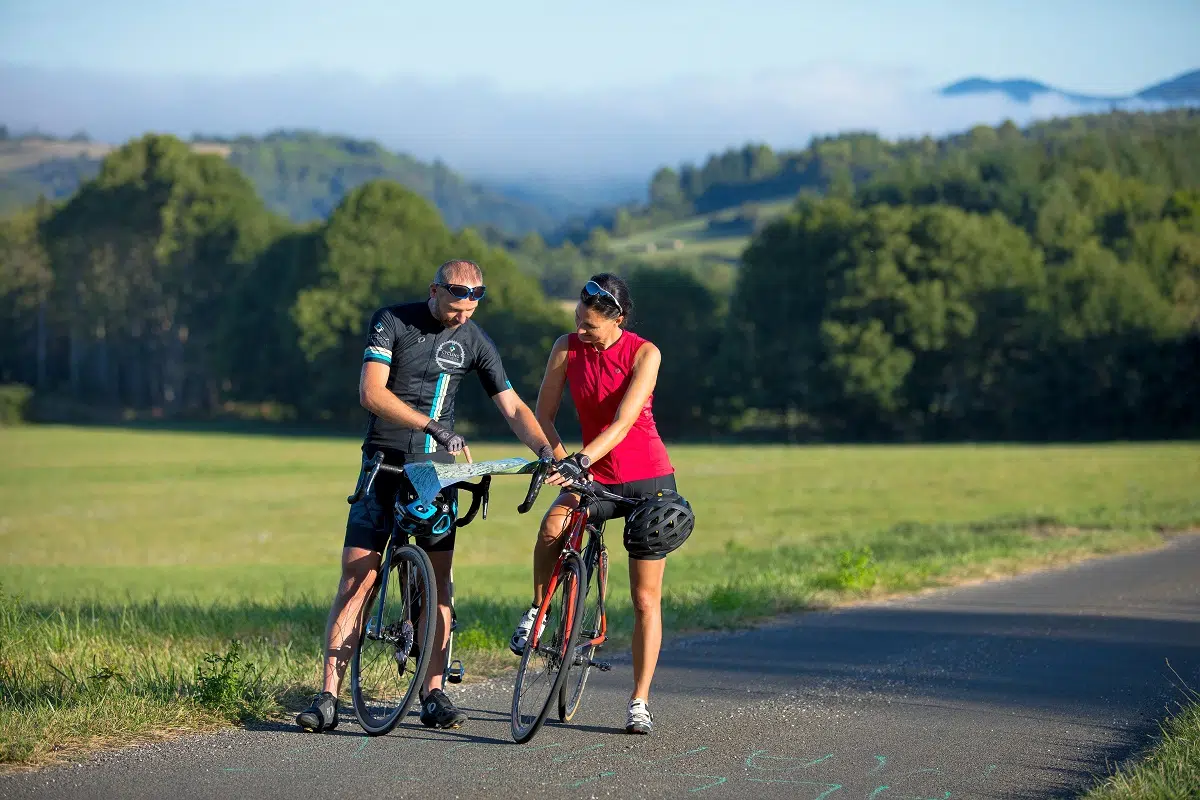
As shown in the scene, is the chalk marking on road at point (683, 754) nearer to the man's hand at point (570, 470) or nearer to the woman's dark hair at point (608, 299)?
the man's hand at point (570, 470)

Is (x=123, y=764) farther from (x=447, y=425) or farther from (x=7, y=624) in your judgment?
(x=7, y=624)

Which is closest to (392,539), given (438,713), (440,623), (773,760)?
(440,623)

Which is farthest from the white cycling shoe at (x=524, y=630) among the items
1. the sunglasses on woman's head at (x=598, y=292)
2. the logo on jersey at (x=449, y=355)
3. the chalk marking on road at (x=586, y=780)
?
the sunglasses on woman's head at (x=598, y=292)

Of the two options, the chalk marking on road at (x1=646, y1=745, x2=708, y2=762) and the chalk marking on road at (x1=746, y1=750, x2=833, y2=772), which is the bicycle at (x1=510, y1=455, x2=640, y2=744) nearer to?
the chalk marking on road at (x1=646, y1=745, x2=708, y2=762)

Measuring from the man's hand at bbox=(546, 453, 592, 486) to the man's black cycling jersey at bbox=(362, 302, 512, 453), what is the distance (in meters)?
0.68

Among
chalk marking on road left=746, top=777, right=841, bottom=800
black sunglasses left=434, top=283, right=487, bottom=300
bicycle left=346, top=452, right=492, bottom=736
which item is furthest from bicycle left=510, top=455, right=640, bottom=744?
chalk marking on road left=746, top=777, right=841, bottom=800

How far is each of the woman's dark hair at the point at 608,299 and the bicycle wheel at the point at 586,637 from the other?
3.74 feet

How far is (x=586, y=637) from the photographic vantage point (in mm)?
7098

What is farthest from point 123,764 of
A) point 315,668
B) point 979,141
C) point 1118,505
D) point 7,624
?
point 979,141

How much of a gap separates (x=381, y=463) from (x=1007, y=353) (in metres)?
74.5

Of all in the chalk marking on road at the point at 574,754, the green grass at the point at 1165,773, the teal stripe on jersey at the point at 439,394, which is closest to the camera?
the green grass at the point at 1165,773

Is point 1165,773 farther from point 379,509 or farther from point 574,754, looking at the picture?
point 379,509

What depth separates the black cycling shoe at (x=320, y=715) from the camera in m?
6.73

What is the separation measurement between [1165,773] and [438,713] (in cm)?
335
